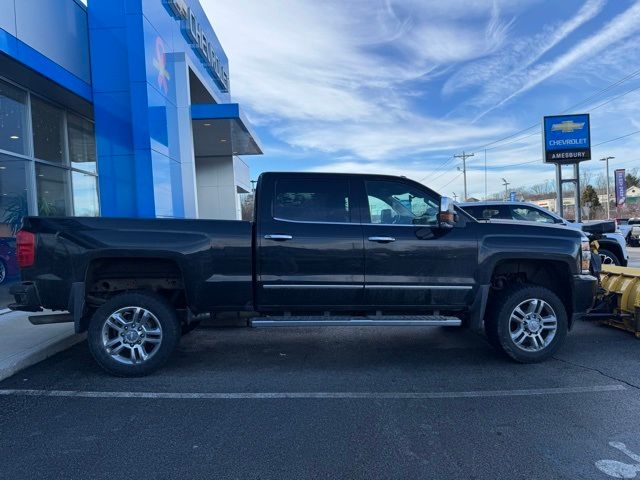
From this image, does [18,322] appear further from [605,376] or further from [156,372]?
[605,376]

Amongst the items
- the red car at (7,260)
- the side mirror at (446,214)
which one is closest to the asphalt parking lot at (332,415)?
the side mirror at (446,214)

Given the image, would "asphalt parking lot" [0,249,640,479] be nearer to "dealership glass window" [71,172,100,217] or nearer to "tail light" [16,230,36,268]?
"tail light" [16,230,36,268]

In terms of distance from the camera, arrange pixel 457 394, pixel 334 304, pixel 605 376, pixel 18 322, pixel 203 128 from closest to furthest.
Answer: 1. pixel 457 394
2. pixel 605 376
3. pixel 334 304
4. pixel 18 322
5. pixel 203 128

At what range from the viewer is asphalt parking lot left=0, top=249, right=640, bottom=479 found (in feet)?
10.3

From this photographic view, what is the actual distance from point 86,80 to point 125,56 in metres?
1.07

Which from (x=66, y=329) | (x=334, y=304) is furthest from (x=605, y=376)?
(x=66, y=329)

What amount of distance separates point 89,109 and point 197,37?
546cm

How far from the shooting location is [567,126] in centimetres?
2258

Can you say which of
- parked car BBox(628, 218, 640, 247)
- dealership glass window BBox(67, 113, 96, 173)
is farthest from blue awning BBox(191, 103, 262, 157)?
parked car BBox(628, 218, 640, 247)

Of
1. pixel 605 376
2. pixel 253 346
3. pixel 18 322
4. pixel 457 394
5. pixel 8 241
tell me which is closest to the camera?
pixel 457 394

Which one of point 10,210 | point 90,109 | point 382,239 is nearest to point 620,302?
point 382,239

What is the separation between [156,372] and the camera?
5.01 meters

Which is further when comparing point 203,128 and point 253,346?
point 203,128

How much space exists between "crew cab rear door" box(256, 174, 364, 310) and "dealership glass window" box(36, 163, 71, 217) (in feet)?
24.5
